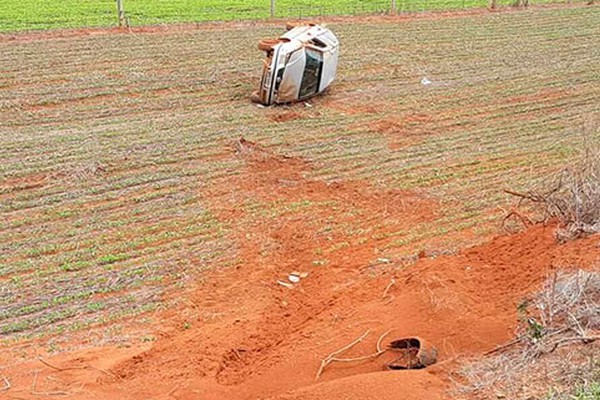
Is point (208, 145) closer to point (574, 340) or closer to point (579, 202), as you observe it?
point (579, 202)

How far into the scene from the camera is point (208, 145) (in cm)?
1327

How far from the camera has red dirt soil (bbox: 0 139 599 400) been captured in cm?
658

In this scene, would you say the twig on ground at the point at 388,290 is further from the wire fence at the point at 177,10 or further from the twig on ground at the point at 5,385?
the wire fence at the point at 177,10

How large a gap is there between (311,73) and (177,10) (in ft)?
39.1

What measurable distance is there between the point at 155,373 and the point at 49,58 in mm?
13062

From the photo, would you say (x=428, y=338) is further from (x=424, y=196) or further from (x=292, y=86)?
(x=292, y=86)

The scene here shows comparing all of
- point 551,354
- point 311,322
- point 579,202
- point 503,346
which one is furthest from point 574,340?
point 311,322

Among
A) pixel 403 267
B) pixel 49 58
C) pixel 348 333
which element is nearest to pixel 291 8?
pixel 49 58

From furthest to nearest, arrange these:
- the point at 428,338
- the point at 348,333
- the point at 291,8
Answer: the point at 291,8 → the point at 348,333 → the point at 428,338

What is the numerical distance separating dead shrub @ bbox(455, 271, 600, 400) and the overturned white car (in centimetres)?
969

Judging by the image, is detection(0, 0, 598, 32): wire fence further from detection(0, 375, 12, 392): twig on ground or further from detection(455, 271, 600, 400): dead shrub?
detection(455, 271, 600, 400): dead shrub

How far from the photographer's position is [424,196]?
11.5 m

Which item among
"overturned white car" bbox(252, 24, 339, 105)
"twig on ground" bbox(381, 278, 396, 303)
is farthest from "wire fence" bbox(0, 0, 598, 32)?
"twig on ground" bbox(381, 278, 396, 303)

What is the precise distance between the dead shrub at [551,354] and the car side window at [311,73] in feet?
32.3
